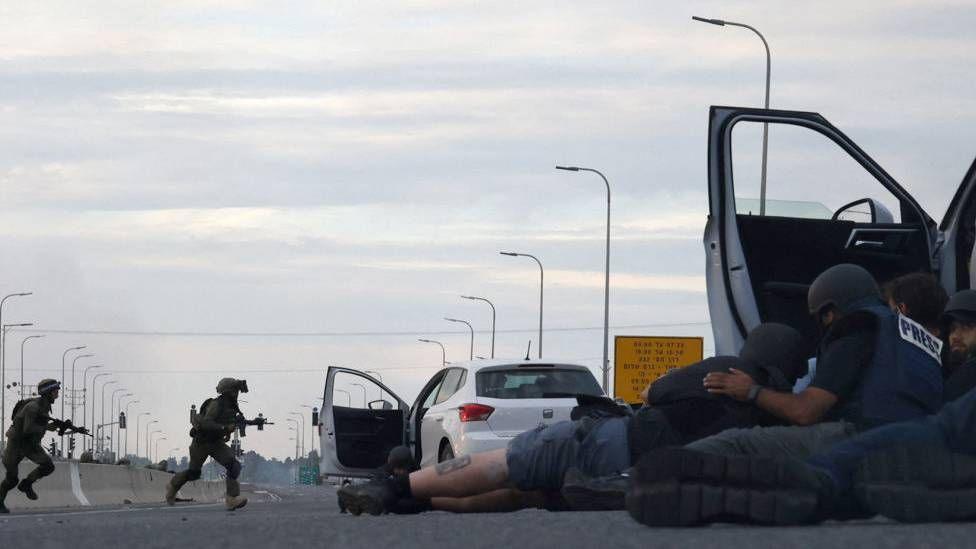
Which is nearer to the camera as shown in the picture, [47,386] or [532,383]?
[532,383]

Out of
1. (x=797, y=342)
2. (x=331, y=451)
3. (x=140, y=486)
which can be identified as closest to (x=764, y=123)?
(x=797, y=342)

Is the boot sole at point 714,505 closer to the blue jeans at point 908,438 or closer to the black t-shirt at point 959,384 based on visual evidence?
the blue jeans at point 908,438

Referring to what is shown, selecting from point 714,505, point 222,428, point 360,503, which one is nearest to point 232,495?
point 222,428

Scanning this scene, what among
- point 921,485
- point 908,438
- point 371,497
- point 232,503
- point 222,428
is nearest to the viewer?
point 921,485

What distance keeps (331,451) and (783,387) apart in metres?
10.7

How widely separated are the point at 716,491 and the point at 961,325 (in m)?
2.46

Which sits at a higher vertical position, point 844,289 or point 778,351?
point 844,289

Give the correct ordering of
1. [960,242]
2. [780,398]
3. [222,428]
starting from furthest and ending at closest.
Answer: [222,428], [960,242], [780,398]

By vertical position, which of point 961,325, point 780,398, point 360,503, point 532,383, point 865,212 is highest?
point 865,212

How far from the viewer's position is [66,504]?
95.2 feet

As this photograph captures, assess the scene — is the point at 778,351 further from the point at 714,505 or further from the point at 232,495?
the point at 232,495

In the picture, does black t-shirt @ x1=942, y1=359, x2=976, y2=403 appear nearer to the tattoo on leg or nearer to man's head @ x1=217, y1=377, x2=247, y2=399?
the tattoo on leg

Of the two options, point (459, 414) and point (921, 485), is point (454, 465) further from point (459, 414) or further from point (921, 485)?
point (459, 414)

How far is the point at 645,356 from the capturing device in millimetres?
36188
